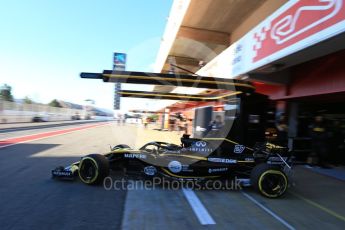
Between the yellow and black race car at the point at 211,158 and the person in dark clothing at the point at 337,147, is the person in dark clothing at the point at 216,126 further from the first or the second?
the person in dark clothing at the point at 337,147

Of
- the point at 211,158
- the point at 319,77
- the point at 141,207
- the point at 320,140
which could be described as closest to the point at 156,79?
the point at 211,158

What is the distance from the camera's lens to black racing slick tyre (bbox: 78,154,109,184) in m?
6.63

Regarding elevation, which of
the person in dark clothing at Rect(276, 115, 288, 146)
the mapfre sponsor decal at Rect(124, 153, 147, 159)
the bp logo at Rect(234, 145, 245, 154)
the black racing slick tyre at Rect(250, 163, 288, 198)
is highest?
the person in dark clothing at Rect(276, 115, 288, 146)

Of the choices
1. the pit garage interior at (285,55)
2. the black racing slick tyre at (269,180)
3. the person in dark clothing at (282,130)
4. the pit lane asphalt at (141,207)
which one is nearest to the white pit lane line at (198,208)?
the pit lane asphalt at (141,207)

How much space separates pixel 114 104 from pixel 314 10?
5.66 m

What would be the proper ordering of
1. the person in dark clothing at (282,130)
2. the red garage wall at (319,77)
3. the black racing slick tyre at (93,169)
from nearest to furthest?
1. the black racing slick tyre at (93,169)
2. the red garage wall at (319,77)
3. the person in dark clothing at (282,130)

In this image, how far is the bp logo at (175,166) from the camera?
6.81 m

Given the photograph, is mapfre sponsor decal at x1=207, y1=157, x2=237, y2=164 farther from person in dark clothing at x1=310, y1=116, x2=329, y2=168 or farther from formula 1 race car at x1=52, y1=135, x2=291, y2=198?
person in dark clothing at x1=310, y1=116, x2=329, y2=168

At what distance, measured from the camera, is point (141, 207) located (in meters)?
5.48

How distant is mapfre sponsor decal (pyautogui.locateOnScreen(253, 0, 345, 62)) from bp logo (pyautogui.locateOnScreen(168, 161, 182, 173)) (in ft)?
11.3

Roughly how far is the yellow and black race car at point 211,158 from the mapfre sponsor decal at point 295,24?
138 centimetres

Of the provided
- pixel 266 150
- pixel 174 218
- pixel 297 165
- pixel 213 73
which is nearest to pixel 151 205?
pixel 174 218

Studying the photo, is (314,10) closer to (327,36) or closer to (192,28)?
(327,36)

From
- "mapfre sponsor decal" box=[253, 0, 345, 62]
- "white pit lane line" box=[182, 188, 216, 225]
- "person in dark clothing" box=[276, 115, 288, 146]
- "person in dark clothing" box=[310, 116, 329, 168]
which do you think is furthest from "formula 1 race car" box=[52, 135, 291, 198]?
"person in dark clothing" box=[310, 116, 329, 168]
